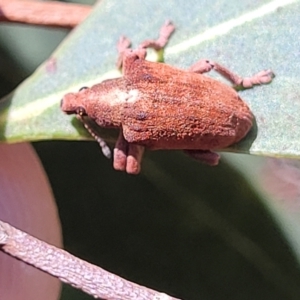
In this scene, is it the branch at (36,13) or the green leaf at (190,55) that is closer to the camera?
the green leaf at (190,55)

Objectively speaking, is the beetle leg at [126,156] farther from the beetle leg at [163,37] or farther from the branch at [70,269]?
the branch at [70,269]

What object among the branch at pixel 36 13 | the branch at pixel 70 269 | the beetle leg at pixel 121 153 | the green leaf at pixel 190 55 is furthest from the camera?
the beetle leg at pixel 121 153

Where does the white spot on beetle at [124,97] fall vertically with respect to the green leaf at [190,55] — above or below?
below

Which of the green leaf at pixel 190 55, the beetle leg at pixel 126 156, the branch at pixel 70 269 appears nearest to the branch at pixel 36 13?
the green leaf at pixel 190 55

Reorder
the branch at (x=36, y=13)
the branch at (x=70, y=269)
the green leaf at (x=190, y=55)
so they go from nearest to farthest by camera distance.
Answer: the branch at (x=70, y=269) < the green leaf at (x=190, y=55) < the branch at (x=36, y=13)

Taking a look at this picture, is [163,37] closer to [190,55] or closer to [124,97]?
[190,55]

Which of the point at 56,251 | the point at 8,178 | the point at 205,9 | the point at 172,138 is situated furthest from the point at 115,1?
the point at 56,251

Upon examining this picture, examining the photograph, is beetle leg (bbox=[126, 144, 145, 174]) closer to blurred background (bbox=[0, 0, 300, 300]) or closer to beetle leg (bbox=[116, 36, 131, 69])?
blurred background (bbox=[0, 0, 300, 300])

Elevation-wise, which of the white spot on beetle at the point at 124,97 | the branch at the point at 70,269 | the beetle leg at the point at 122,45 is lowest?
the white spot on beetle at the point at 124,97

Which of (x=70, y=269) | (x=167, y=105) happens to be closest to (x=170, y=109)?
(x=167, y=105)
